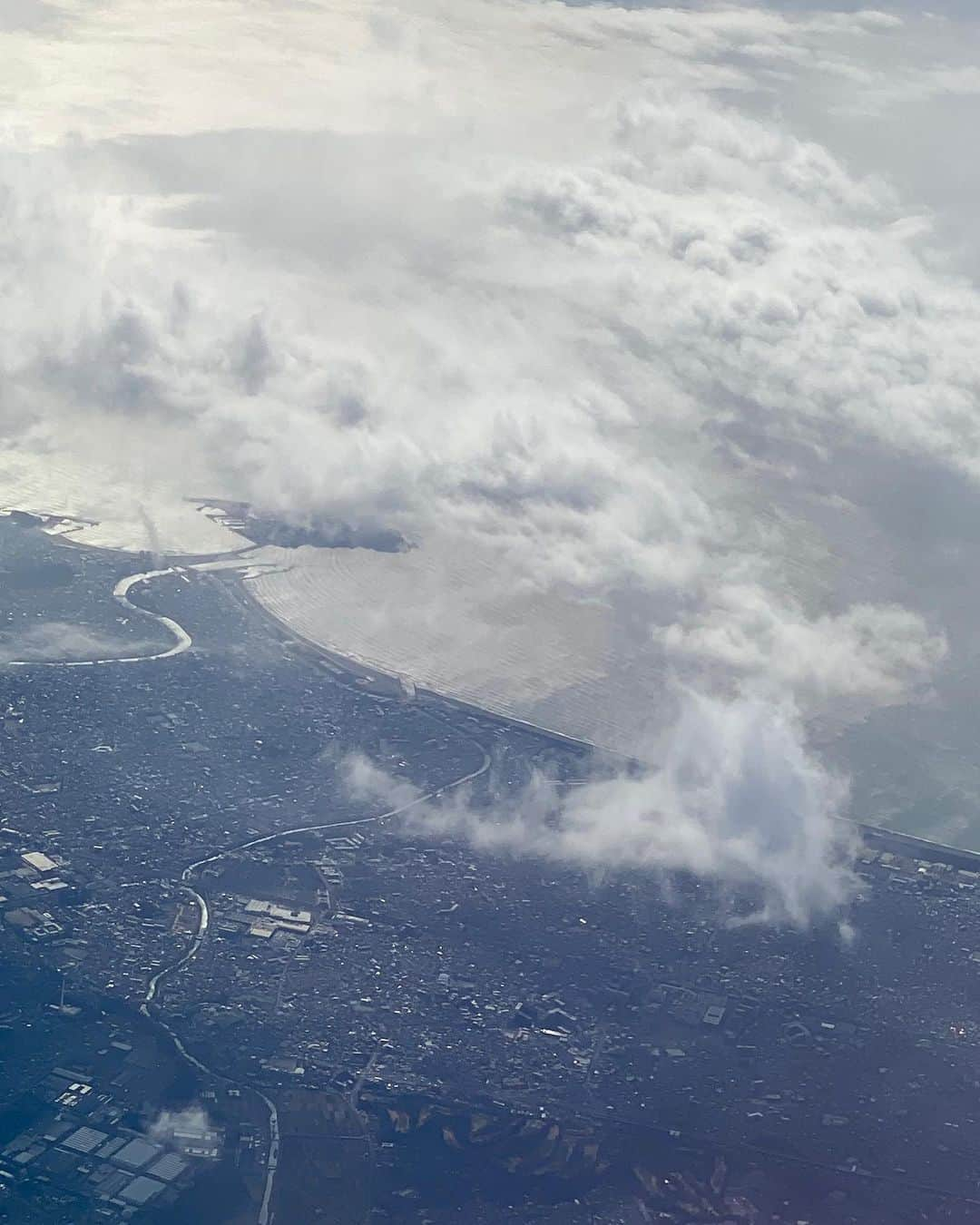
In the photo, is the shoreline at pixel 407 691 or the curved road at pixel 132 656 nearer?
the shoreline at pixel 407 691

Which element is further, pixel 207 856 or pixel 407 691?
pixel 407 691

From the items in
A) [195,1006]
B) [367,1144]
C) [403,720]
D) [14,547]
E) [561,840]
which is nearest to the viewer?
[367,1144]

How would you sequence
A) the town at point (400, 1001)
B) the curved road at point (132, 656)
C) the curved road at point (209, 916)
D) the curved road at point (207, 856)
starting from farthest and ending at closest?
1. the curved road at point (132, 656)
2. the curved road at point (207, 856)
3. the town at point (400, 1001)
4. the curved road at point (209, 916)

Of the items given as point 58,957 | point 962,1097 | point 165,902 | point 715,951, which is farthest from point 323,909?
point 962,1097

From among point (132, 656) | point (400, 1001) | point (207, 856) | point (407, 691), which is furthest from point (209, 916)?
point (132, 656)

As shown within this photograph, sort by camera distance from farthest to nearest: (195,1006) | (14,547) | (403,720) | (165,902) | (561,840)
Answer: (14,547) → (403,720) → (561,840) → (165,902) → (195,1006)

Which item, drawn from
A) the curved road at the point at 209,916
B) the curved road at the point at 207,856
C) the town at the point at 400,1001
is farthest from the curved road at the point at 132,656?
the curved road at the point at 209,916

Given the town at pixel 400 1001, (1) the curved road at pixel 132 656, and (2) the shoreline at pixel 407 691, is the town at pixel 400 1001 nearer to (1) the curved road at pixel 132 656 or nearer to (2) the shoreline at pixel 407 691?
(2) the shoreline at pixel 407 691

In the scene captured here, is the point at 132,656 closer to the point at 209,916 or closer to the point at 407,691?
the point at 407,691

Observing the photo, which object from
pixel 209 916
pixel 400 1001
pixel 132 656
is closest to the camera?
pixel 400 1001

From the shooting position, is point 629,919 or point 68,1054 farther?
point 629,919

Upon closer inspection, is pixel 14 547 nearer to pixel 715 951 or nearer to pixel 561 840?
pixel 561 840
